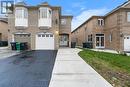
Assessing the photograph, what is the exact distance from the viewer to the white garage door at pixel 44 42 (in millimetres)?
31875

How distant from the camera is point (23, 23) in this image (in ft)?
102

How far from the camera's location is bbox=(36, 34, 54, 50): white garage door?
105 feet

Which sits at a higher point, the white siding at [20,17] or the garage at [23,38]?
the white siding at [20,17]

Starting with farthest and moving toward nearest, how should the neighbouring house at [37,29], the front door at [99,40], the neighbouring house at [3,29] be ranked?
the neighbouring house at [3,29] < the front door at [99,40] < the neighbouring house at [37,29]

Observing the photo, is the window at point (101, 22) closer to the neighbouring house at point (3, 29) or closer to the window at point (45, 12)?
the window at point (45, 12)

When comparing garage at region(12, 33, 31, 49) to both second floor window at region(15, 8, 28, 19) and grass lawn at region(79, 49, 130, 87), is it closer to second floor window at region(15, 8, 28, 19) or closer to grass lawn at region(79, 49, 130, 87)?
second floor window at region(15, 8, 28, 19)

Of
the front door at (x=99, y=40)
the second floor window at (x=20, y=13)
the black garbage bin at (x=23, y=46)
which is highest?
the second floor window at (x=20, y=13)

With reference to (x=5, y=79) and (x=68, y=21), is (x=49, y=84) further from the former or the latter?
(x=68, y=21)

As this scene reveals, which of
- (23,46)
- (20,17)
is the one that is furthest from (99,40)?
(20,17)

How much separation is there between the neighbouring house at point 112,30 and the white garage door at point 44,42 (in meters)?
9.00

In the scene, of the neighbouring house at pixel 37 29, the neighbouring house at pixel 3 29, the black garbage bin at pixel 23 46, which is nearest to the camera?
the black garbage bin at pixel 23 46

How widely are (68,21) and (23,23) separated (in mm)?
8768

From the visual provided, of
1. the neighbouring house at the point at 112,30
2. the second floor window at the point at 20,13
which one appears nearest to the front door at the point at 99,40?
the neighbouring house at the point at 112,30

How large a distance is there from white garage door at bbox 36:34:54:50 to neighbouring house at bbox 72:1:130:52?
29.5 ft
